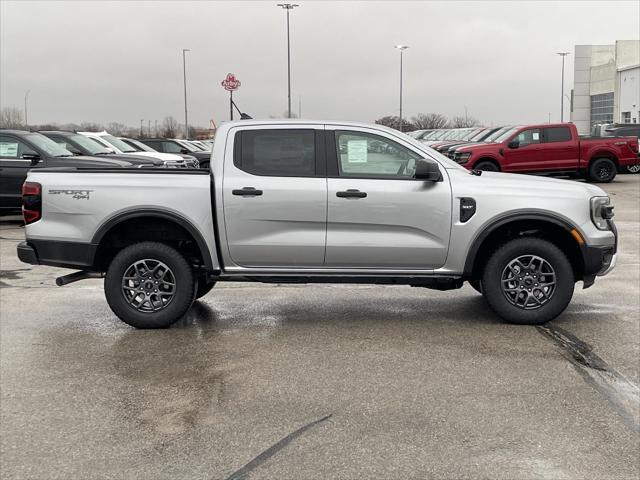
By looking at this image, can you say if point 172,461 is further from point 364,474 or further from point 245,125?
point 245,125

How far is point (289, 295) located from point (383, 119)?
78085 millimetres

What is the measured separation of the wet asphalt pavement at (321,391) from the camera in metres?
3.95

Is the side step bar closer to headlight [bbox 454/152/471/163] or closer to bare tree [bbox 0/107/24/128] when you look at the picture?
headlight [bbox 454/152/471/163]

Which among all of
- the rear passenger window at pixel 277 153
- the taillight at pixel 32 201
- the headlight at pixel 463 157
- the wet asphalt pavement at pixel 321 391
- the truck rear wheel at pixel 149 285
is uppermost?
the rear passenger window at pixel 277 153

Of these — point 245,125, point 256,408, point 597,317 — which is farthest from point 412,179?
point 256,408

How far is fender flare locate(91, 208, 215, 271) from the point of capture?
646 cm

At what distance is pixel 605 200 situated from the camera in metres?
6.75

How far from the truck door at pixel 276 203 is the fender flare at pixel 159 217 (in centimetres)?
22

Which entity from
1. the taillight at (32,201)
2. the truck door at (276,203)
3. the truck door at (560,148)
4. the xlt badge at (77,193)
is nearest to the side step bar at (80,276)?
the taillight at (32,201)

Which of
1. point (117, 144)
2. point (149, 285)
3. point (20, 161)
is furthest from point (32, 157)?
point (149, 285)

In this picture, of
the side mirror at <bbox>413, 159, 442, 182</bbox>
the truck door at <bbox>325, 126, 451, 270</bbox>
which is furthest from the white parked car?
the side mirror at <bbox>413, 159, 442, 182</bbox>

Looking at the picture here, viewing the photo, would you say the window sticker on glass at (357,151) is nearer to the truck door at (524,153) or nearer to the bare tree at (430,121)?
the truck door at (524,153)

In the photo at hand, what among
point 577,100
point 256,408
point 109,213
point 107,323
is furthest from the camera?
point 577,100

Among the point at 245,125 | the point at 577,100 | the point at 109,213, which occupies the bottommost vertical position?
the point at 109,213
